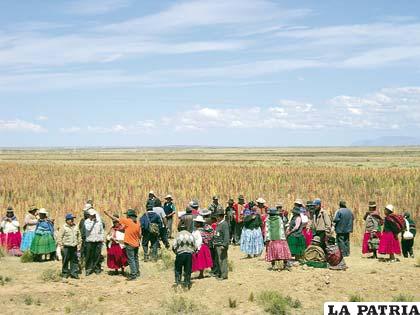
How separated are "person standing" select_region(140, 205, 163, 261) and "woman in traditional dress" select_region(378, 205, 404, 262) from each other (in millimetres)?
6305

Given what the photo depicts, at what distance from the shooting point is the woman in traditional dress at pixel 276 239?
13.3 meters

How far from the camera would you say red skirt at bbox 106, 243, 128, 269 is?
44.1ft

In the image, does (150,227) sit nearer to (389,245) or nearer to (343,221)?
(343,221)

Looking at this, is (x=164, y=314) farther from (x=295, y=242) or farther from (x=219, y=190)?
(x=219, y=190)

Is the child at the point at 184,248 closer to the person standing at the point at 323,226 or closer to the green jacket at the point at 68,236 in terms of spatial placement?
the green jacket at the point at 68,236

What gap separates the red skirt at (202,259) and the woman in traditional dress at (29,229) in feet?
18.0

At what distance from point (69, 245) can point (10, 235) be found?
4.13m

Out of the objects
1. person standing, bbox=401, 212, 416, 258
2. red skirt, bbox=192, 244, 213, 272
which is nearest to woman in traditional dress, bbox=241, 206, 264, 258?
red skirt, bbox=192, 244, 213, 272

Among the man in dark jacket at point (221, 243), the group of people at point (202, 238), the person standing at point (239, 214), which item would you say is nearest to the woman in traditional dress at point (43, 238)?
the group of people at point (202, 238)

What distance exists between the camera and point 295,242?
14.3 meters

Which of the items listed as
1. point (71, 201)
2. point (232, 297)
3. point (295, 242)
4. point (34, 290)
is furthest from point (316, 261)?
point (71, 201)

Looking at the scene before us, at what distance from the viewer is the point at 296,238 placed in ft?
46.9

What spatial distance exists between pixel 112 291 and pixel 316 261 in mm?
5378

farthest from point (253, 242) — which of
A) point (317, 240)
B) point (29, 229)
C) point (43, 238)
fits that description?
point (29, 229)
